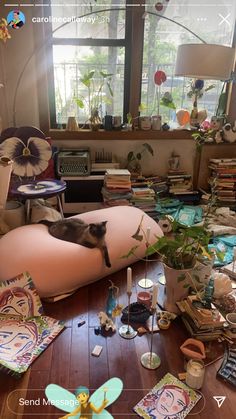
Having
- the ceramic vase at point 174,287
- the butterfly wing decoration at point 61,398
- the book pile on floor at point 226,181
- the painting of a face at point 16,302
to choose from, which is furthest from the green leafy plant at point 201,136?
the butterfly wing decoration at point 61,398

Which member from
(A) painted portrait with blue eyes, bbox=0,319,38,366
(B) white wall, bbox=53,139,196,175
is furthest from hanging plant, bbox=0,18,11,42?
(A) painted portrait with blue eyes, bbox=0,319,38,366

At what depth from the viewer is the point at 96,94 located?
322 cm

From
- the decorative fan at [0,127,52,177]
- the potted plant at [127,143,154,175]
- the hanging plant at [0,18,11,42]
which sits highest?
the hanging plant at [0,18,11,42]

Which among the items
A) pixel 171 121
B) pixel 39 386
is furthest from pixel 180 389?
pixel 171 121

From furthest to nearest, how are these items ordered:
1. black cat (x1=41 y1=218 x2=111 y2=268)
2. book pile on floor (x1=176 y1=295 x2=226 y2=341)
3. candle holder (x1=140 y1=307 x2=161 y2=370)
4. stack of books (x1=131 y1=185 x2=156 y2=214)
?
stack of books (x1=131 y1=185 x2=156 y2=214)
black cat (x1=41 y1=218 x2=111 y2=268)
book pile on floor (x1=176 y1=295 x2=226 y2=341)
candle holder (x1=140 y1=307 x2=161 y2=370)

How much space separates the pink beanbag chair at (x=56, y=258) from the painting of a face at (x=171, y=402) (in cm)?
83

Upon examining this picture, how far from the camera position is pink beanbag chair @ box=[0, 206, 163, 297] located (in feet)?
6.06

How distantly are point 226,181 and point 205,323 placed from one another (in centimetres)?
198

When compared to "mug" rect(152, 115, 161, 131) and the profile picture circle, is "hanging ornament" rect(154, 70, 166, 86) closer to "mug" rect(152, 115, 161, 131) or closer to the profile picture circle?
"mug" rect(152, 115, 161, 131)

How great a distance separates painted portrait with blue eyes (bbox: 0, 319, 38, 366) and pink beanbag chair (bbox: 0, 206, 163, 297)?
23 cm

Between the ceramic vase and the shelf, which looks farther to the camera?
the shelf

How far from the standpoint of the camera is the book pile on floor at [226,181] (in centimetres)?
324

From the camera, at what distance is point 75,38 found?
3.08m

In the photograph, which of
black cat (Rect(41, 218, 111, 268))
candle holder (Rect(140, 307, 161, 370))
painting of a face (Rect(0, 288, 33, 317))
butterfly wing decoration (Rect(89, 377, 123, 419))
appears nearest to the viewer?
butterfly wing decoration (Rect(89, 377, 123, 419))
